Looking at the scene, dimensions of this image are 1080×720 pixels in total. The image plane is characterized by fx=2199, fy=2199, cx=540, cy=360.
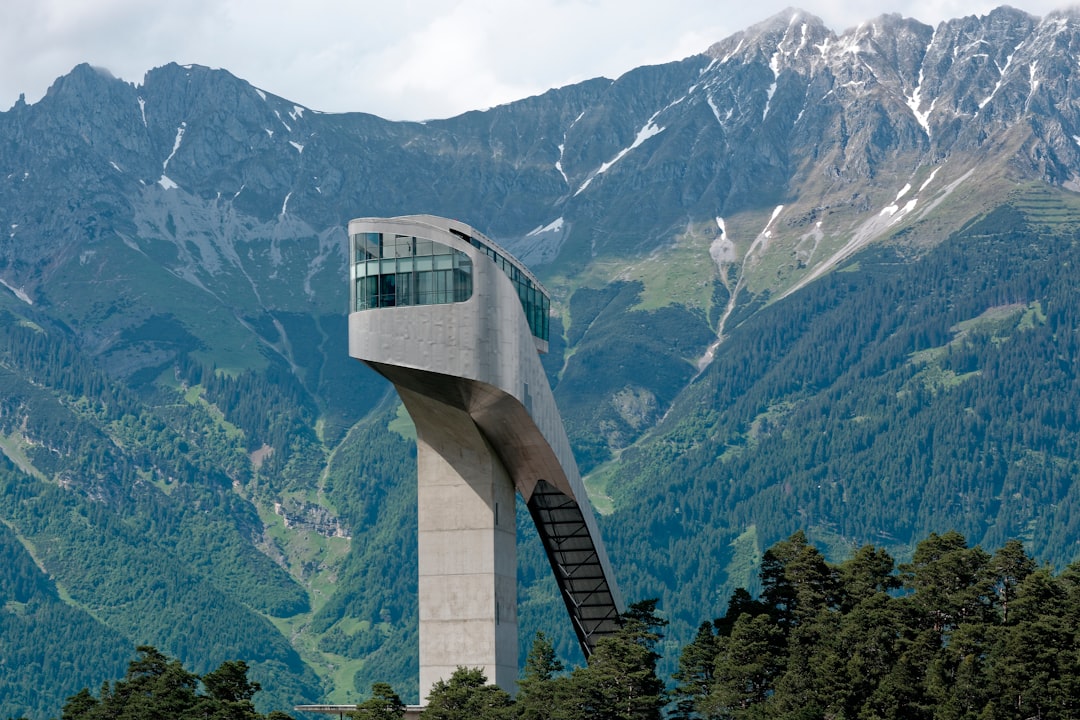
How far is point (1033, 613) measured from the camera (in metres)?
106

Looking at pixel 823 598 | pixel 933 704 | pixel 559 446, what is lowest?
pixel 933 704

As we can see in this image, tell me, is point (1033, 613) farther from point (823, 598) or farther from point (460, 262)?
point (460, 262)

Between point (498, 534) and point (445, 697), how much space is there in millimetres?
9738

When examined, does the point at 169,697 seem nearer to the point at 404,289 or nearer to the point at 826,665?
the point at 404,289

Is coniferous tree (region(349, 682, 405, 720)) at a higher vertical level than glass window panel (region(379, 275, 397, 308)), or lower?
lower

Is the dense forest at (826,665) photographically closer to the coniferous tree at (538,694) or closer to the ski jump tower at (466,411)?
the coniferous tree at (538,694)

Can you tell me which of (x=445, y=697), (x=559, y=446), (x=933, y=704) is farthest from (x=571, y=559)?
(x=933, y=704)

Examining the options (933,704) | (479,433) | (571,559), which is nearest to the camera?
(933,704)

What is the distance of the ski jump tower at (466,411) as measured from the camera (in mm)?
106000

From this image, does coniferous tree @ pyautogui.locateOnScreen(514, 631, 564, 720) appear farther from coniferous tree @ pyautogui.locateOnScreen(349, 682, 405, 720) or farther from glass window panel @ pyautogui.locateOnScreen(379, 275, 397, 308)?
glass window panel @ pyautogui.locateOnScreen(379, 275, 397, 308)

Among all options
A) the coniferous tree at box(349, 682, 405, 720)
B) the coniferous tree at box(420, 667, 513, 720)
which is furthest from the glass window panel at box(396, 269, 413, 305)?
the coniferous tree at box(349, 682, 405, 720)

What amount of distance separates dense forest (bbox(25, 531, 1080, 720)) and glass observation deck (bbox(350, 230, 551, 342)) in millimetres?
18615

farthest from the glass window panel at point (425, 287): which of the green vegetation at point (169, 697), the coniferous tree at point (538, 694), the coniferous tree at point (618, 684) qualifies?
the green vegetation at point (169, 697)

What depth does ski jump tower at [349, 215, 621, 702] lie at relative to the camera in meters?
106
